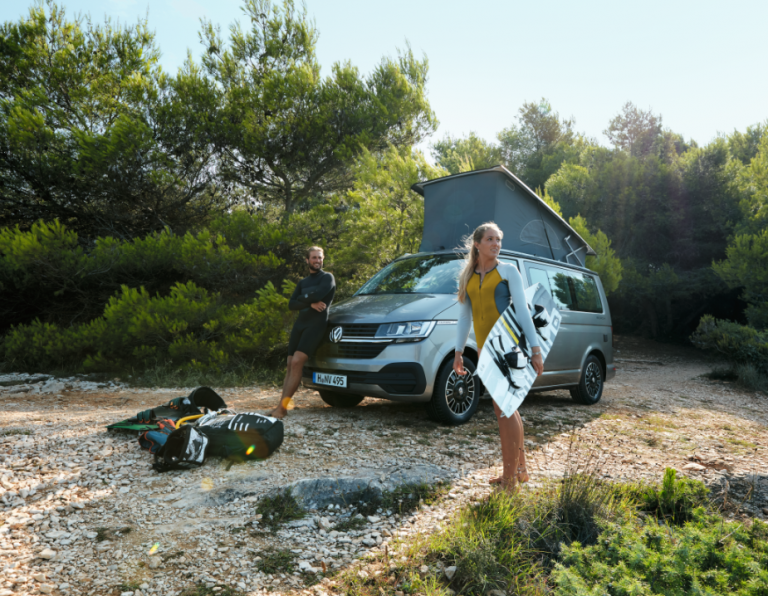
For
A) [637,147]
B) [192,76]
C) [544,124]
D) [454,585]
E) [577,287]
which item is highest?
[544,124]

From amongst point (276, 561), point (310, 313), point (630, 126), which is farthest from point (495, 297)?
point (630, 126)

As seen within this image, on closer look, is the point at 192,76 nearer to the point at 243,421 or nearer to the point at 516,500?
the point at 243,421

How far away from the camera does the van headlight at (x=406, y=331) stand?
188 inches

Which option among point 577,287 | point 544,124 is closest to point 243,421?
point 577,287

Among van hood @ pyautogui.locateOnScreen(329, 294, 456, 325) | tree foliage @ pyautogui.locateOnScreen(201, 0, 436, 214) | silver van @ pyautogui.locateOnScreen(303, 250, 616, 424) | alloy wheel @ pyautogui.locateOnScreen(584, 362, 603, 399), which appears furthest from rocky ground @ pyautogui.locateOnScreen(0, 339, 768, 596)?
tree foliage @ pyautogui.locateOnScreen(201, 0, 436, 214)

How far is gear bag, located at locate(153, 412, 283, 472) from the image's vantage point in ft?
11.9

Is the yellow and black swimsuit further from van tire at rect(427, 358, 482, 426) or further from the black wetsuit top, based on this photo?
the black wetsuit top

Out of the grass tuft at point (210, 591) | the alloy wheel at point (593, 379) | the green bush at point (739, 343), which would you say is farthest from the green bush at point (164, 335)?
the green bush at point (739, 343)

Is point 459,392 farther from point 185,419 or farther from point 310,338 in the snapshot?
point 185,419

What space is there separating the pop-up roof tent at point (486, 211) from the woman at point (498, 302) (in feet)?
11.3

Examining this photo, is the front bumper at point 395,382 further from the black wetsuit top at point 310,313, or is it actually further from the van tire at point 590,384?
the van tire at point 590,384

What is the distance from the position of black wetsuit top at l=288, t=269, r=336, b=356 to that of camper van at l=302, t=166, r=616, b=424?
131 millimetres

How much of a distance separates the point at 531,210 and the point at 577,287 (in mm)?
1353

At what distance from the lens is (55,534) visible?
2.73 meters
